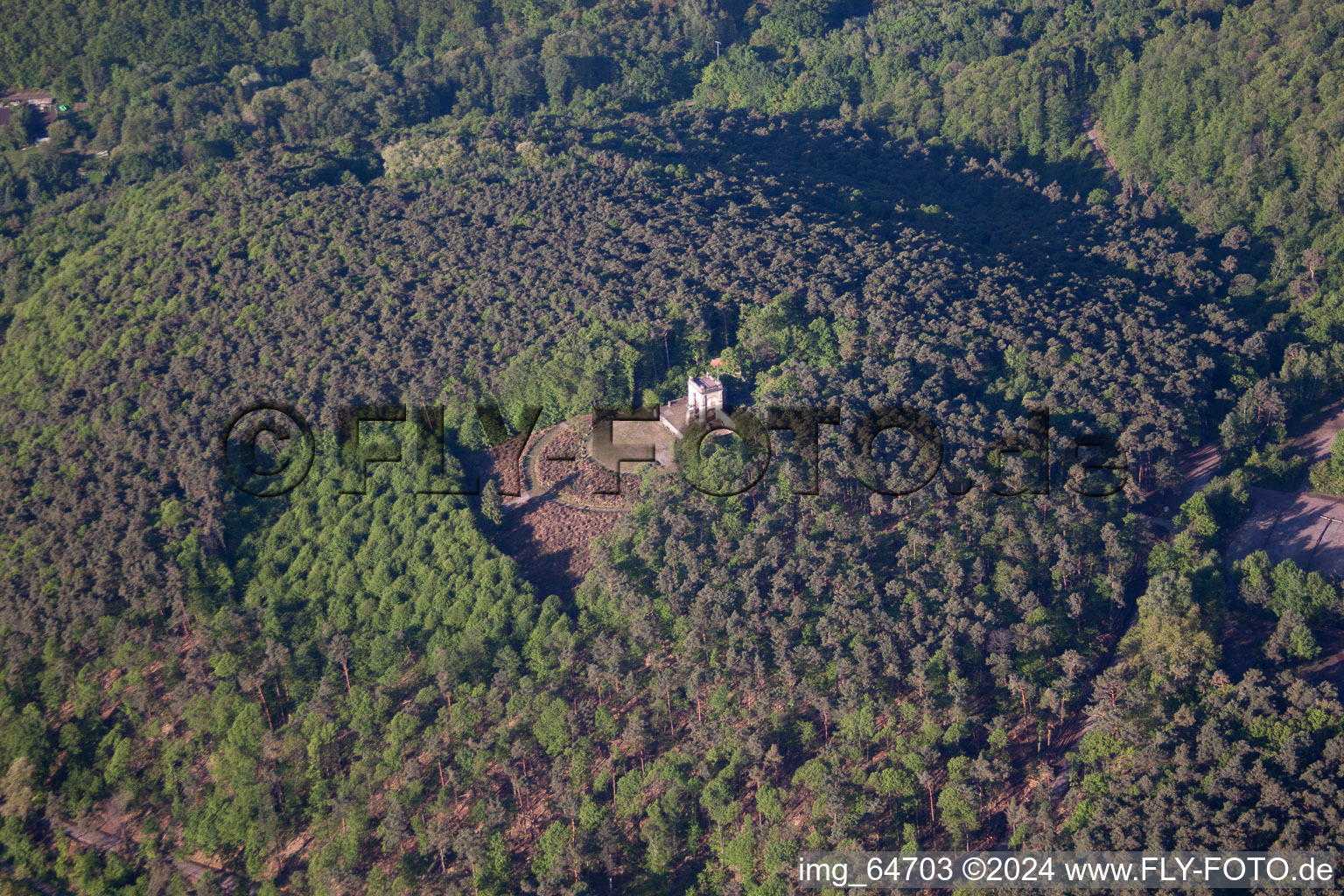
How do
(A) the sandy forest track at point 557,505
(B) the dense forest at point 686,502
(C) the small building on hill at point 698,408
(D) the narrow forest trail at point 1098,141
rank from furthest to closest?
(D) the narrow forest trail at point 1098,141 < (C) the small building on hill at point 698,408 < (A) the sandy forest track at point 557,505 < (B) the dense forest at point 686,502

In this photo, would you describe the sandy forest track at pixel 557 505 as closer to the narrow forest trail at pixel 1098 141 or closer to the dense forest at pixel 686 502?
the dense forest at pixel 686 502

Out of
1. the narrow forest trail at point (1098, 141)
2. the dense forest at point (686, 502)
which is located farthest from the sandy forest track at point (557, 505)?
the narrow forest trail at point (1098, 141)

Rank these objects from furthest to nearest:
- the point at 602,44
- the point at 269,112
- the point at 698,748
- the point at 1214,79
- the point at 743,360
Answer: the point at 602,44
the point at 269,112
the point at 1214,79
the point at 743,360
the point at 698,748

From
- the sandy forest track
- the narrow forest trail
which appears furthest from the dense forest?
the sandy forest track

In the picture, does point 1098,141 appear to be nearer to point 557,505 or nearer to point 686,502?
point 686,502

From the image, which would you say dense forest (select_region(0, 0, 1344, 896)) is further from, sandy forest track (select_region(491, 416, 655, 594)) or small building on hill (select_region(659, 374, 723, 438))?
small building on hill (select_region(659, 374, 723, 438))

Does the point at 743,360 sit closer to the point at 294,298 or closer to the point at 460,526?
the point at 460,526

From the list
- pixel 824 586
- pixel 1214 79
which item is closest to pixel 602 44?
pixel 1214 79
